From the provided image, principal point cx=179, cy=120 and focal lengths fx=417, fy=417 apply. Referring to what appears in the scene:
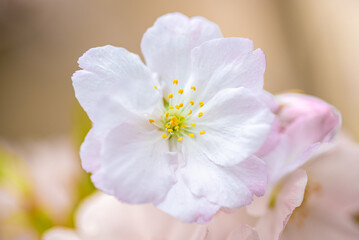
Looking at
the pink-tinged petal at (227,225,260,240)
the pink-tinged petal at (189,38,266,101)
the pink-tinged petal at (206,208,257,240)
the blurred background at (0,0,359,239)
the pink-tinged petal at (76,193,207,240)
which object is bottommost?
the blurred background at (0,0,359,239)

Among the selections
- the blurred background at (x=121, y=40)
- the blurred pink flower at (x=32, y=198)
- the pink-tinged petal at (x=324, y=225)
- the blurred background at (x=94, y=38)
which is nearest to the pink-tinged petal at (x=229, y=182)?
the pink-tinged petal at (x=324, y=225)

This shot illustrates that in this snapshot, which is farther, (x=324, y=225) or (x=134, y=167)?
(x=324, y=225)

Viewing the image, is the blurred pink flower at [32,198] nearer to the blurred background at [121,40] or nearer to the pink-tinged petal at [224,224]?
the pink-tinged petal at [224,224]

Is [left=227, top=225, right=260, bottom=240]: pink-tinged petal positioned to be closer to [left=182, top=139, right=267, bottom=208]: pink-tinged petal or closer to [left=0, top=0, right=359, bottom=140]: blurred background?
[left=182, top=139, right=267, bottom=208]: pink-tinged petal

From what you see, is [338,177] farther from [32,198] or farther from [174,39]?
[32,198]

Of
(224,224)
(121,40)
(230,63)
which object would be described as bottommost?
(121,40)

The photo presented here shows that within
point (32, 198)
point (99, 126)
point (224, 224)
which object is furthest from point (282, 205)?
point (32, 198)

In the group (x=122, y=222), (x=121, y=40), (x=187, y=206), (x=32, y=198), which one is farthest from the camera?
(x=121, y=40)

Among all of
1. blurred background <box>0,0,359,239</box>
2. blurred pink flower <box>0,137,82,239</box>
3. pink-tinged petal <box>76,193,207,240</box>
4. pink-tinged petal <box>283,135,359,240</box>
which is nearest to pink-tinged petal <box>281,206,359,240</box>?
pink-tinged petal <box>283,135,359,240</box>
